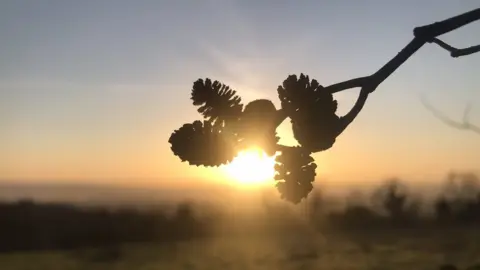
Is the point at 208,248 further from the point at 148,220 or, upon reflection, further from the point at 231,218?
the point at 148,220

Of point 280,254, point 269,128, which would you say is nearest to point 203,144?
point 269,128

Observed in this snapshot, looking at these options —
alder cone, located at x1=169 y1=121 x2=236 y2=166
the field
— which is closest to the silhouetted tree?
alder cone, located at x1=169 y1=121 x2=236 y2=166

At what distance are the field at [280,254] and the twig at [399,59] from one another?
10.3ft

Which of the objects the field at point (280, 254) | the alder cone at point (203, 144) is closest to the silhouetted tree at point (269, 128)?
the alder cone at point (203, 144)

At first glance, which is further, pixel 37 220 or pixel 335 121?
pixel 37 220

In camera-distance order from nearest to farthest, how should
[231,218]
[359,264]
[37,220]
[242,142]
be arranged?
1. [242,142]
2. [359,264]
3. [231,218]
4. [37,220]

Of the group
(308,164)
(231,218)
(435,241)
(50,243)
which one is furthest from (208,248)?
(308,164)

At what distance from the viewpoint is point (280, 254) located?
392 centimetres

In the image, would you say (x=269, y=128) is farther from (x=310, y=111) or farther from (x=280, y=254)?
(x=280, y=254)

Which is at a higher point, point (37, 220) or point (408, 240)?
point (37, 220)

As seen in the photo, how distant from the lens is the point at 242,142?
0.39 m

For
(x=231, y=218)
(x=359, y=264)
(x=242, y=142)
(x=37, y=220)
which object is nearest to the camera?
(x=242, y=142)

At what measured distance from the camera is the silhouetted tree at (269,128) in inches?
15.3

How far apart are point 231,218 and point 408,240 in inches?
44.6
